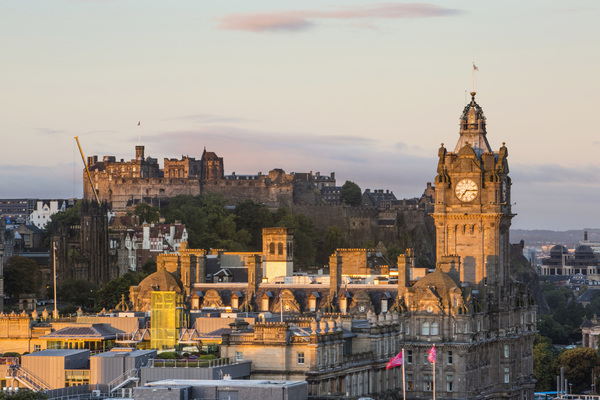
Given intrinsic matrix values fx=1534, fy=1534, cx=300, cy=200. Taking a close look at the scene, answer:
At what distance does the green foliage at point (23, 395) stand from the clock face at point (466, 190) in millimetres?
69581

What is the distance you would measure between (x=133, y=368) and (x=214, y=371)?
558 cm

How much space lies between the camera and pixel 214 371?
9269 centimetres

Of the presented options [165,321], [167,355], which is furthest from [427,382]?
[167,355]

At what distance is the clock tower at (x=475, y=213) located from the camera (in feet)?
481

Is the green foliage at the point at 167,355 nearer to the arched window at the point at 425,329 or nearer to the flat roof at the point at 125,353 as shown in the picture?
the flat roof at the point at 125,353

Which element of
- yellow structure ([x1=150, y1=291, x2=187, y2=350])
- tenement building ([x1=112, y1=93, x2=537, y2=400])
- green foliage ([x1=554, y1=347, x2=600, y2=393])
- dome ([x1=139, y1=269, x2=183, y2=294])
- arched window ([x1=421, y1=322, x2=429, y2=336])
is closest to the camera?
yellow structure ([x1=150, y1=291, x2=187, y2=350])

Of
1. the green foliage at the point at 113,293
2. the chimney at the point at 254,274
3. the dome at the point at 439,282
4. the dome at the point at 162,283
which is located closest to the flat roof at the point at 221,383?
the dome at the point at 439,282

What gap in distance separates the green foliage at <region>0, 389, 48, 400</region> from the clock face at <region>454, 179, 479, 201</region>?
228 feet

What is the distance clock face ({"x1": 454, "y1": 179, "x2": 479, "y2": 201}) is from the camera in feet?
486

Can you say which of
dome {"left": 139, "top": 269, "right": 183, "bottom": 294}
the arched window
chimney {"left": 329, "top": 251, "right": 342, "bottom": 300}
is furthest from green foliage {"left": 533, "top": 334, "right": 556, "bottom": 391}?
dome {"left": 139, "top": 269, "right": 183, "bottom": 294}

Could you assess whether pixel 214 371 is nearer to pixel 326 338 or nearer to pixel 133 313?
pixel 326 338

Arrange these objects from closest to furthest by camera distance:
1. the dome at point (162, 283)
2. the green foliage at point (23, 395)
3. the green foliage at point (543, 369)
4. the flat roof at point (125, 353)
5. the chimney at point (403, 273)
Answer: the green foliage at point (23, 395), the flat roof at point (125, 353), the chimney at point (403, 273), the dome at point (162, 283), the green foliage at point (543, 369)

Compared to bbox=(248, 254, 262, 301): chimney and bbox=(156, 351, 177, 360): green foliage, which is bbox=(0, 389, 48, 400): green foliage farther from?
bbox=(248, 254, 262, 301): chimney

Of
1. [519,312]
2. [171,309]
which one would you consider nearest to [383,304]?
[519,312]
